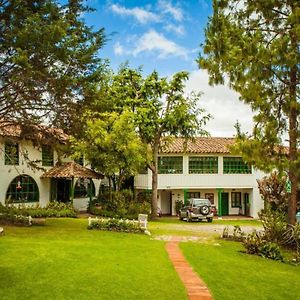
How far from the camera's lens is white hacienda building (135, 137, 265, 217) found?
38.1 metres

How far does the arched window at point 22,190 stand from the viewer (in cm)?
3062

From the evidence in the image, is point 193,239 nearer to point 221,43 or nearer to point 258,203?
point 221,43

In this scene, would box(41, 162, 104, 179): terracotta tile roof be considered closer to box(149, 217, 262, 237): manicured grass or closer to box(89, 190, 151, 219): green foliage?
box(89, 190, 151, 219): green foliage

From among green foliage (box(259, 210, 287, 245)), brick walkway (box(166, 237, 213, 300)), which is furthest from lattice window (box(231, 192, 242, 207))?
brick walkway (box(166, 237, 213, 300))

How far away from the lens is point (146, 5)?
50.7ft

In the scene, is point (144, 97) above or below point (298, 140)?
above

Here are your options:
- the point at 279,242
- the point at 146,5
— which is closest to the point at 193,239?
the point at 279,242

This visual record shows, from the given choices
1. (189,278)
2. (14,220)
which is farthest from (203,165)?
(189,278)

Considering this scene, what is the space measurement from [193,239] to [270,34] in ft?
32.3

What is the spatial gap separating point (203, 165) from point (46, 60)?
926 inches

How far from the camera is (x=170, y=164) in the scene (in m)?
38.2

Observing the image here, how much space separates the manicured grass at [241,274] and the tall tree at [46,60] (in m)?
8.48

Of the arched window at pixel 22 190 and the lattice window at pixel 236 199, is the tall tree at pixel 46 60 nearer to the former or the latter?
the arched window at pixel 22 190

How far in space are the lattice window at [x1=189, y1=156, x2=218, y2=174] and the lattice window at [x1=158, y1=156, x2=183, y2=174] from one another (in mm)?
1019
